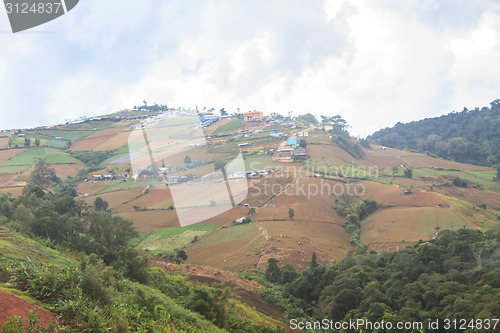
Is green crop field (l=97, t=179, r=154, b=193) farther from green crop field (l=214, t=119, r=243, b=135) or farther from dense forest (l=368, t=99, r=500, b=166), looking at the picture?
dense forest (l=368, t=99, r=500, b=166)

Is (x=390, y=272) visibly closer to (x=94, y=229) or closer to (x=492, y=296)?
(x=492, y=296)

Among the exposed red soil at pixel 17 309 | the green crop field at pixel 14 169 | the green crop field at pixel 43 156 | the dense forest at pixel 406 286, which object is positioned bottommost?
the dense forest at pixel 406 286

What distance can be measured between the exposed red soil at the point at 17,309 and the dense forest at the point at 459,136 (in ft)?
306


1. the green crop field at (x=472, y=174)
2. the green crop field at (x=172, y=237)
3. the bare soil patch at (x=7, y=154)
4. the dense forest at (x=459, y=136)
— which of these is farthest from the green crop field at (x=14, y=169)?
the dense forest at (x=459, y=136)

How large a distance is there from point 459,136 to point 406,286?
356 ft

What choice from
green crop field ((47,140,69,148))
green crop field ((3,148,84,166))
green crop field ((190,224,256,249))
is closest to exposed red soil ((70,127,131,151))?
green crop field ((47,140,69,148))

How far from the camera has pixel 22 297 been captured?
23.1 feet

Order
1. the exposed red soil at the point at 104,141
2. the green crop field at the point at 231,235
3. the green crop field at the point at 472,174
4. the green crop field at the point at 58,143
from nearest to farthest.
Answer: the green crop field at the point at 231,235 < the green crop field at the point at 472,174 < the green crop field at the point at 58,143 < the exposed red soil at the point at 104,141

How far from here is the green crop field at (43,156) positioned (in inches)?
2734

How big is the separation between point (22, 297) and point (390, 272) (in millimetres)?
19182

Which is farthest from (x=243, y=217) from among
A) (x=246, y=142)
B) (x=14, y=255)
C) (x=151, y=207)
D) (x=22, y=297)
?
(x=246, y=142)

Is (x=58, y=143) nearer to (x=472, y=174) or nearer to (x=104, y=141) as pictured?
(x=104, y=141)

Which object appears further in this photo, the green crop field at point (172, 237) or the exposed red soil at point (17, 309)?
the green crop field at point (172, 237)

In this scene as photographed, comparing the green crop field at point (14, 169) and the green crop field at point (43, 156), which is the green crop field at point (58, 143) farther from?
the green crop field at point (14, 169)
